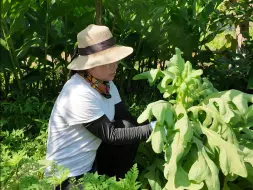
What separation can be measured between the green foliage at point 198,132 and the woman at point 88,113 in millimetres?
201

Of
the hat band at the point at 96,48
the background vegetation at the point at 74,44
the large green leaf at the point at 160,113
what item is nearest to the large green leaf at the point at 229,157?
the large green leaf at the point at 160,113

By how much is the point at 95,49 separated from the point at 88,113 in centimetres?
38

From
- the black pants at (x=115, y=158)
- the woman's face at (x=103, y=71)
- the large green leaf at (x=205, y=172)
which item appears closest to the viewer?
the large green leaf at (x=205, y=172)

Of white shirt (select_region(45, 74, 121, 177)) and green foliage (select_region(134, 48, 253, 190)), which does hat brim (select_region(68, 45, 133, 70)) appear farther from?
green foliage (select_region(134, 48, 253, 190))

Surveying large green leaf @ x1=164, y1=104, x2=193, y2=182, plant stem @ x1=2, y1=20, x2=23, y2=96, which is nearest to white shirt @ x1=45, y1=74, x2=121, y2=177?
large green leaf @ x1=164, y1=104, x2=193, y2=182

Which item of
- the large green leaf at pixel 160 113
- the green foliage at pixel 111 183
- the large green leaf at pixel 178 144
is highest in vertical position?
the green foliage at pixel 111 183

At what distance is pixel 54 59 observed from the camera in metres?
4.77

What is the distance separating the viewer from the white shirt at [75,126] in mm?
2658

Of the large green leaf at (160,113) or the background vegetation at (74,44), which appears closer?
the large green leaf at (160,113)

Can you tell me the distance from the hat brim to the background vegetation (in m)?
0.78

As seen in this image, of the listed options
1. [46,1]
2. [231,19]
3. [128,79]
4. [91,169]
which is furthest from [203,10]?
[91,169]

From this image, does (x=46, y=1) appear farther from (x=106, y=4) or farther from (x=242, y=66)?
(x=242, y=66)

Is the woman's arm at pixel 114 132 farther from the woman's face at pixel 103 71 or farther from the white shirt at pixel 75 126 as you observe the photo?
the woman's face at pixel 103 71

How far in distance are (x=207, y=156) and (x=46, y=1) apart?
234 centimetres
